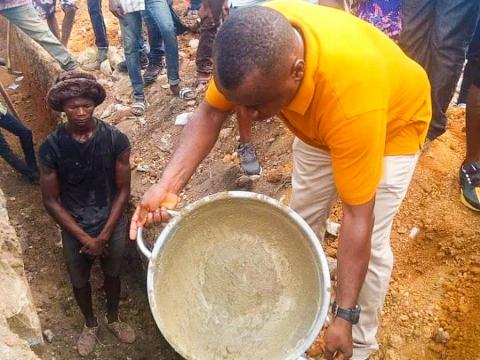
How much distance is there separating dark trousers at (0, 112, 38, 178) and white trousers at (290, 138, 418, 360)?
2853 millimetres

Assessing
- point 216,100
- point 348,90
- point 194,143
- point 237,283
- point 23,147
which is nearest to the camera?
point 348,90

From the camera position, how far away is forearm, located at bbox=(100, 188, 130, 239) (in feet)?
10.4

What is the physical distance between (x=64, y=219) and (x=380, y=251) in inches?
72.0

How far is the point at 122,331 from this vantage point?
362cm

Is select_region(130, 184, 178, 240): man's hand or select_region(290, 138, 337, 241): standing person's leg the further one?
select_region(290, 138, 337, 241): standing person's leg

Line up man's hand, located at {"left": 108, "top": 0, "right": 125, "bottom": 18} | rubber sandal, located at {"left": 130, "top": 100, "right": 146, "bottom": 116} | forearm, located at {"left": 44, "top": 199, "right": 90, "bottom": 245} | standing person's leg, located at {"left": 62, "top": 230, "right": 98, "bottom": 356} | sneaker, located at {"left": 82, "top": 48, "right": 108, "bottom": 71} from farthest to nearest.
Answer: sneaker, located at {"left": 82, "top": 48, "right": 108, "bottom": 71}
rubber sandal, located at {"left": 130, "top": 100, "right": 146, "bottom": 116}
man's hand, located at {"left": 108, "top": 0, "right": 125, "bottom": 18}
standing person's leg, located at {"left": 62, "top": 230, "right": 98, "bottom": 356}
forearm, located at {"left": 44, "top": 199, "right": 90, "bottom": 245}

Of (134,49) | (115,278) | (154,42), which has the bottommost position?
(115,278)

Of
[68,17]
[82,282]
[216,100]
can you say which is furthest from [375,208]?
[68,17]

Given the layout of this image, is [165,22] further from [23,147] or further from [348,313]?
[348,313]

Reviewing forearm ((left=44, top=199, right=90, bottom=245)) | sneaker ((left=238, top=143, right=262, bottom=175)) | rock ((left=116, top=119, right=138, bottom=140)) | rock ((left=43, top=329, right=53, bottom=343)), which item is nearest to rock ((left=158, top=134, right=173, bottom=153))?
rock ((left=116, top=119, right=138, bottom=140))

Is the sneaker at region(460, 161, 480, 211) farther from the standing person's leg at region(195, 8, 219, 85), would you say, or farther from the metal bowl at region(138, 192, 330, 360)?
the standing person's leg at region(195, 8, 219, 85)

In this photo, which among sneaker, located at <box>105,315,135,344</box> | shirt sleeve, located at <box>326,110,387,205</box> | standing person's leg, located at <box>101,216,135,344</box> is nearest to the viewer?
shirt sleeve, located at <box>326,110,387,205</box>

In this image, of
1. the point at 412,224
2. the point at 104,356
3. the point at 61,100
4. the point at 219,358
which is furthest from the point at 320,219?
the point at 104,356

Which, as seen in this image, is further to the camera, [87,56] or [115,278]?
[87,56]
